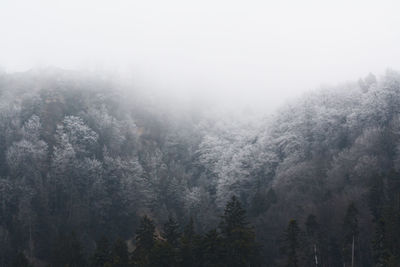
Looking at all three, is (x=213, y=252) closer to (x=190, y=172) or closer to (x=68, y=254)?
(x=68, y=254)

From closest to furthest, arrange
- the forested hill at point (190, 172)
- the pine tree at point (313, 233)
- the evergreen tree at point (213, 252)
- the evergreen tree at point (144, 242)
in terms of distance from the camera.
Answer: the evergreen tree at point (213, 252), the evergreen tree at point (144, 242), the pine tree at point (313, 233), the forested hill at point (190, 172)

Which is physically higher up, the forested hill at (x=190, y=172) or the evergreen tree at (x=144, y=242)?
→ the forested hill at (x=190, y=172)

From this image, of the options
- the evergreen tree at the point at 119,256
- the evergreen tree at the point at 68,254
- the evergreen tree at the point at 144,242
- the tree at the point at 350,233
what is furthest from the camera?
the evergreen tree at the point at 68,254

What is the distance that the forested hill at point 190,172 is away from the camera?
6116cm

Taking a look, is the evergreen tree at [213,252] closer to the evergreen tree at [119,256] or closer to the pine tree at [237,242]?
the pine tree at [237,242]

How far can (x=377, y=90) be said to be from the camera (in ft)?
339

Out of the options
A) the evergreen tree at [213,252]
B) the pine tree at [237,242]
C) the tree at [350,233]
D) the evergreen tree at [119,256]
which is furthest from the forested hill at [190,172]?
the evergreen tree at [119,256]

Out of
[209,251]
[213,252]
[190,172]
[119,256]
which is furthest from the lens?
[190,172]

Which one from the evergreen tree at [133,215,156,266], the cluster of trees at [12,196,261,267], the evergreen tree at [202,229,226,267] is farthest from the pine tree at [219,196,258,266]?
the evergreen tree at [133,215,156,266]

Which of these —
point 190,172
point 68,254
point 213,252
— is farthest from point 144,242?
point 190,172

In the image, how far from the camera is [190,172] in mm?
119500

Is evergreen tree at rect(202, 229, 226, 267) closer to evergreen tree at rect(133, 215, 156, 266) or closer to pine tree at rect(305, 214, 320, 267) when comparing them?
evergreen tree at rect(133, 215, 156, 266)

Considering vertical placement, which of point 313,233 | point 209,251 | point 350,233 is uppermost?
point 313,233

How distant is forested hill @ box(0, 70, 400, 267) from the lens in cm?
6116
